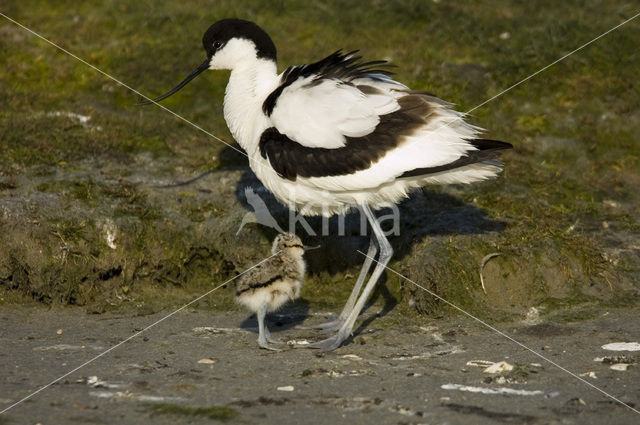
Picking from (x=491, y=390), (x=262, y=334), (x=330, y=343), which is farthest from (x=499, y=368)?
(x=262, y=334)

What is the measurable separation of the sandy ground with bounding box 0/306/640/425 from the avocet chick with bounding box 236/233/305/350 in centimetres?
25

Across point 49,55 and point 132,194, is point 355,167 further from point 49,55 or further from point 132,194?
point 49,55

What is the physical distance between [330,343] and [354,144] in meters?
1.45

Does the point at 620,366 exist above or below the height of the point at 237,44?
below

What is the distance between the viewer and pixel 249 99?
6.50m

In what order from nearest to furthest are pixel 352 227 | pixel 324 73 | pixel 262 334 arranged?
pixel 262 334, pixel 324 73, pixel 352 227

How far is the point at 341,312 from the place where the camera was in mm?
6676

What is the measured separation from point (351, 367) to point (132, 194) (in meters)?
2.91

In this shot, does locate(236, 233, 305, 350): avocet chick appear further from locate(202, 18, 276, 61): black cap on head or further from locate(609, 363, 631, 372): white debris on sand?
locate(609, 363, 631, 372): white debris on sand

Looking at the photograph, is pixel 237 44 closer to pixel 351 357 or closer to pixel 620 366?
pixel 351 357

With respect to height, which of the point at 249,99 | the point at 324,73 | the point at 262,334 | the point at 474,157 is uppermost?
the point at 324,73

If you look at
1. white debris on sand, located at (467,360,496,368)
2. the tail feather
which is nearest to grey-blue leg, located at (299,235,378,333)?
the tail feather

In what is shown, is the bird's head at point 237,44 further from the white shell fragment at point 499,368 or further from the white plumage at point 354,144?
the white shell fragment at point 499,368

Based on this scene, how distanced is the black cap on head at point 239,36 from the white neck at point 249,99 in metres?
0.10
